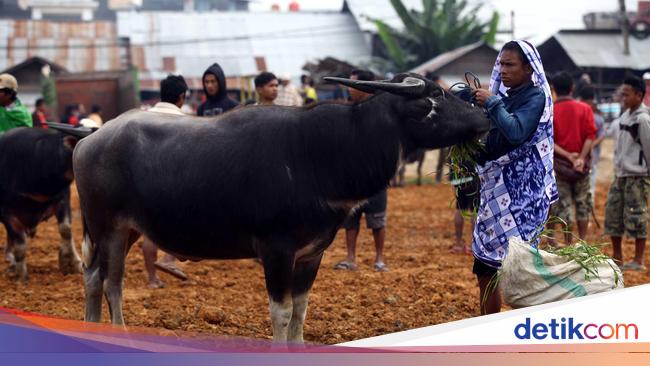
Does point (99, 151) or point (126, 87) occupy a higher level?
point (99, 151)

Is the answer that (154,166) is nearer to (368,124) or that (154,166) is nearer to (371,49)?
(368,124)

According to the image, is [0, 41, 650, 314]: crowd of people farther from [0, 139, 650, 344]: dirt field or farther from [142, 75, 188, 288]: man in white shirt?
[0, 139, 650, 344]: dirt field

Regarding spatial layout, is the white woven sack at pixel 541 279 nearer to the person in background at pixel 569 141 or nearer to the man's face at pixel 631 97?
the person in background at pixel 569 141

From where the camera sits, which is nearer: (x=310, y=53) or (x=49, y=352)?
(x=49, y=352)

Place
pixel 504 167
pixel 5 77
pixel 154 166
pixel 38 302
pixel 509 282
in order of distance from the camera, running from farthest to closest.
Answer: pixel 5 77 < pixel 38 302 < pixel 154 166 < pixel 504 167 < pixel 509 282

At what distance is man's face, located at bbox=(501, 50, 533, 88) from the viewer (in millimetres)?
5328

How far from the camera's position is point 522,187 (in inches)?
214

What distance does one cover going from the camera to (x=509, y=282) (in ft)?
15.7

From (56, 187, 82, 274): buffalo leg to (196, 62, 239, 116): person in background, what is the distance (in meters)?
1.80

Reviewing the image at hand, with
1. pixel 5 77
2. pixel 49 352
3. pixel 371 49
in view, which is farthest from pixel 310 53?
pixel 49 352

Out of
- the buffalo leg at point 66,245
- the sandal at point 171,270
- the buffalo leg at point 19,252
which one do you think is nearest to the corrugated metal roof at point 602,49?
the buffalo leg at point 66,245

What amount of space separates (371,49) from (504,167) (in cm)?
3488

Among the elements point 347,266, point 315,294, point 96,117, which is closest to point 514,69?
point 315,294

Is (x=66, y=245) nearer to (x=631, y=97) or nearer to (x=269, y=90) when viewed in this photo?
(x=269, y=90)
